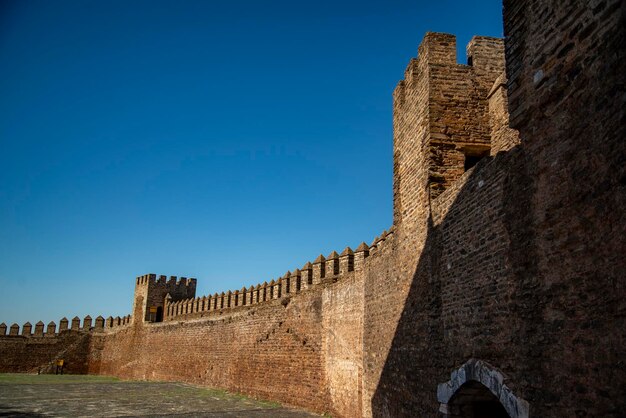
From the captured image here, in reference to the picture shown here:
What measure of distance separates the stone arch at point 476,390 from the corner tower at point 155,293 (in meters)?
27.8

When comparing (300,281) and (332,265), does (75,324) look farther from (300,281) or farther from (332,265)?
(332,265)

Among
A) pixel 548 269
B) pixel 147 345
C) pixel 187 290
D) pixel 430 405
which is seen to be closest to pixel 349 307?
pixel 430 405

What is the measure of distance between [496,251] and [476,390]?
2.01 metres

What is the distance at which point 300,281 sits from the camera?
16.4 metres

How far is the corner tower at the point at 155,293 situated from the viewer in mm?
32156

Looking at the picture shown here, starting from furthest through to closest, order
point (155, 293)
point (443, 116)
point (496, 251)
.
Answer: point (155, 293) < point (443, 116) < point (496, 251)

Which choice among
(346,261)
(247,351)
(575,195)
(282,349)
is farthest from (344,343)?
(575,195)

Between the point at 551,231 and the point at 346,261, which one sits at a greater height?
the point at 346,261

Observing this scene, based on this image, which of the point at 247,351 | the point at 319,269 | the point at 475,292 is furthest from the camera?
the point at 247,351

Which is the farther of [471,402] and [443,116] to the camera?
[443,116]

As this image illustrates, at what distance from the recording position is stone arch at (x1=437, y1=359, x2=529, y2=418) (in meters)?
5.21

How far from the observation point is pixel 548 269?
475 cm

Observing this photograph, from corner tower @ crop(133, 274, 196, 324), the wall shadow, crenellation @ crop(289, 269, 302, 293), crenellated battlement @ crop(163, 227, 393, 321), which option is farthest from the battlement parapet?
the wall shadow

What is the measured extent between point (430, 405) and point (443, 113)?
15.5 ft
